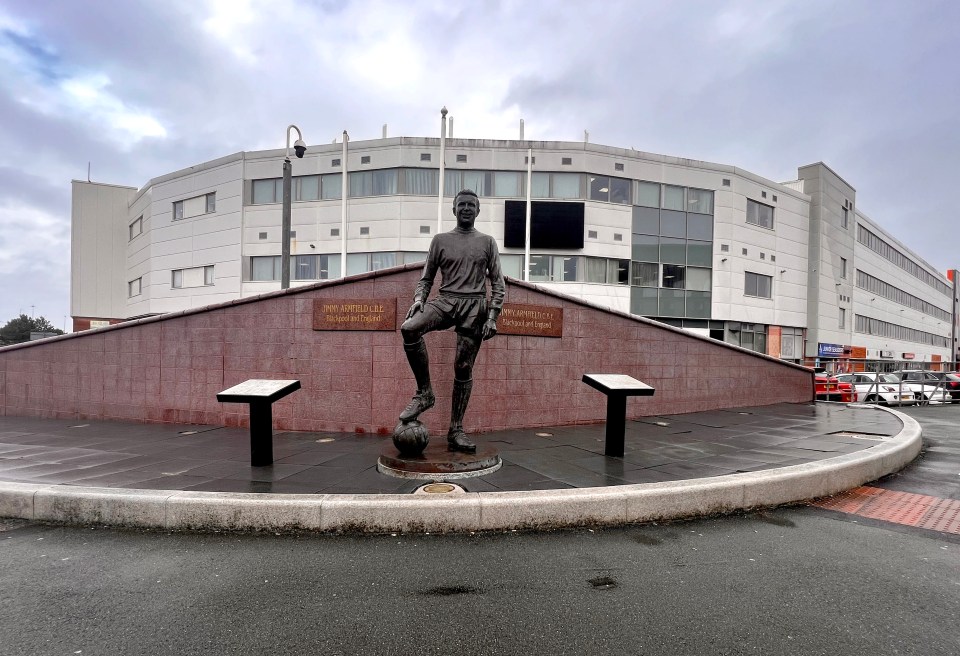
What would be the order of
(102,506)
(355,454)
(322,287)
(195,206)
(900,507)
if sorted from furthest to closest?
(195,206) → (322,287) → (355,454) → (900,507) → (102,506)

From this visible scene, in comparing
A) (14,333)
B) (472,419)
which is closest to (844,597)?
(472,419)

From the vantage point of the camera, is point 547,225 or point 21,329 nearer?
point 547,225

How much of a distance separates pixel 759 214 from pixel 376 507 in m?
35.4

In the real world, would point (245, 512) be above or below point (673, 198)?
below

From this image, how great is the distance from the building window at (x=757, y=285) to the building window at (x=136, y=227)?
144 ft

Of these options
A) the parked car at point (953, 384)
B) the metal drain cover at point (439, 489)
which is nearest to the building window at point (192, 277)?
the metal drain cover at point (439, 489)

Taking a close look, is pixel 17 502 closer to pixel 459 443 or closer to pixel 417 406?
pixel 417 406

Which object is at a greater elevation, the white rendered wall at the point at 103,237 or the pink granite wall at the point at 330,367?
the white rendered wall at the point at 103,237

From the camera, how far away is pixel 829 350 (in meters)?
36.7

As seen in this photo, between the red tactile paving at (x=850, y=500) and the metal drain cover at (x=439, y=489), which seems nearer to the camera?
the metal drain cover at (x=439, y=489)

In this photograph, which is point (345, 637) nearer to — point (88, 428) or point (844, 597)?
point (844, 597)

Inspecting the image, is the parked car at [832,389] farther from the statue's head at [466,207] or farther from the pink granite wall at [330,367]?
the statue's head at [466,207]

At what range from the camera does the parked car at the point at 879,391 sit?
54.0ft

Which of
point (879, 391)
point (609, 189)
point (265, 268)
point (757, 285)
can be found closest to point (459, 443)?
point (879, 391)
